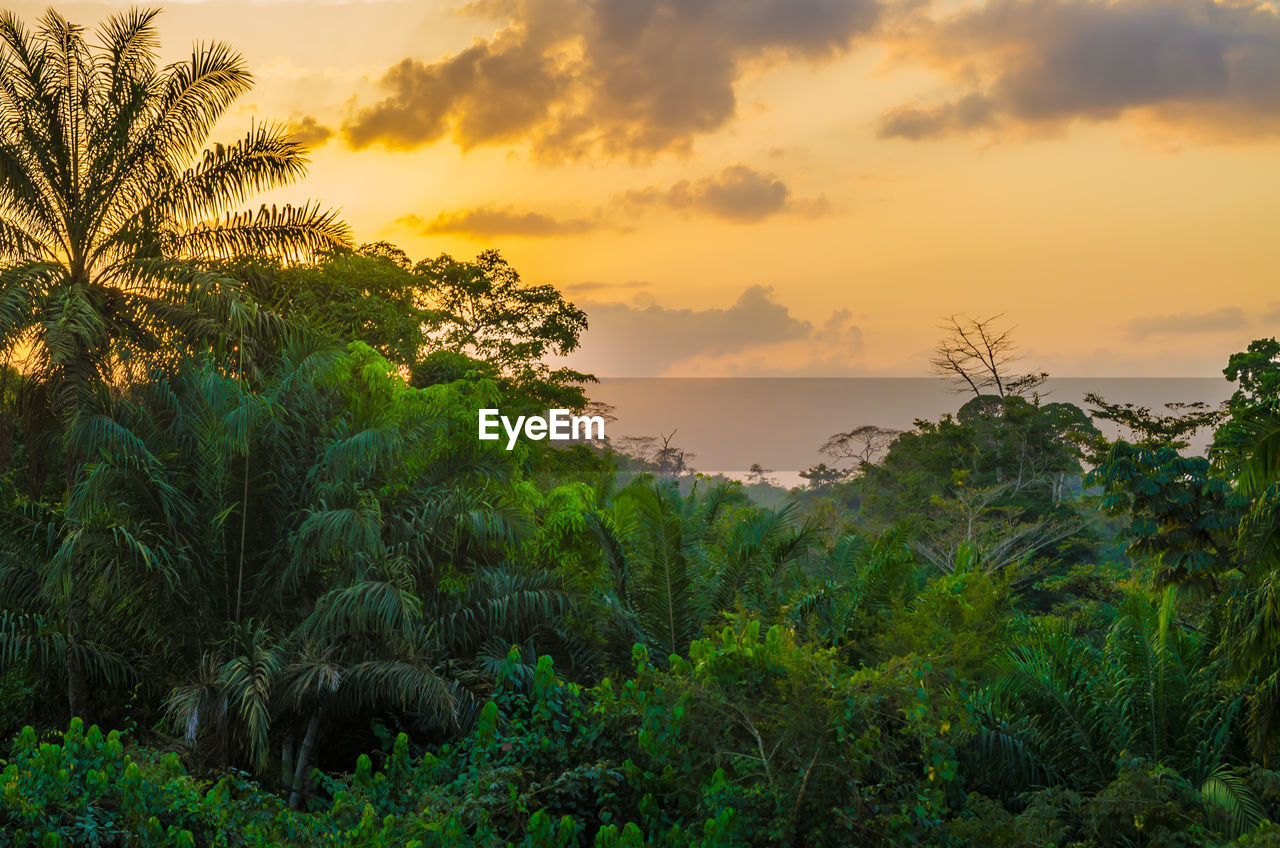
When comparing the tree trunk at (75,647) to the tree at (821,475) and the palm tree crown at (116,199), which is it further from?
the tree at (821,475)

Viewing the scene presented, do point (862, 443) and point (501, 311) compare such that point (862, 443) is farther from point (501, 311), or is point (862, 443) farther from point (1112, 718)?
point (1112, 718)

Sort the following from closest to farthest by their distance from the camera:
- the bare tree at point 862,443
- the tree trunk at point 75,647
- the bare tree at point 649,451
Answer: the tree trunk at point 75,647
the bare tree at point 862,443
the bare tree at point 649,451

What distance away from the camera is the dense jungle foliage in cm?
823

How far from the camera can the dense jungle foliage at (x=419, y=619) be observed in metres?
8.23

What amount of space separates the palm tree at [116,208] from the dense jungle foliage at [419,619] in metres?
0.04

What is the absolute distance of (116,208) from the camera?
1377cm

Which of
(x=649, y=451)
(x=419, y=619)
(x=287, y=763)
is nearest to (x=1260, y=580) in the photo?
(x=419, y=619)

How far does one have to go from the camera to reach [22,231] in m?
13.4

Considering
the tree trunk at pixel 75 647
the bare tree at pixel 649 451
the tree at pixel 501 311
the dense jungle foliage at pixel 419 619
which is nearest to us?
the dense jungle foliage at pixel 419 619

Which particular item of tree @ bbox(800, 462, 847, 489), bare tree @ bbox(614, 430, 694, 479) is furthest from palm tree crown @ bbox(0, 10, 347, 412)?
tree @ bbox(800, 462, 847, 489)

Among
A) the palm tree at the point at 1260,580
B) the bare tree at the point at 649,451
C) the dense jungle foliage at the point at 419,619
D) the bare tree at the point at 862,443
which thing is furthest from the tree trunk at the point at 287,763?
the bare tree at the point at 649,451

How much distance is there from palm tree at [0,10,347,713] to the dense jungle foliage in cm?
4

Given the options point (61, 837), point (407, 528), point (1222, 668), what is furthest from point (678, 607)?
point (61, 837)

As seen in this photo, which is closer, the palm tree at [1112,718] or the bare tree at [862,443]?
the palm tree at [1112,718]
